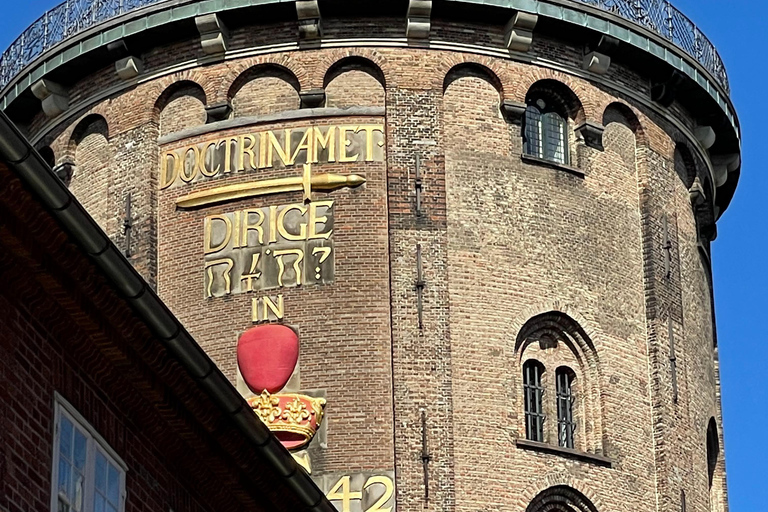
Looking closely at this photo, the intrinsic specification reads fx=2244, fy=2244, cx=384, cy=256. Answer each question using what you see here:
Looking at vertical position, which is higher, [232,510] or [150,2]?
[150,2]

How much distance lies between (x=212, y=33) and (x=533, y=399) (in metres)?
7.64

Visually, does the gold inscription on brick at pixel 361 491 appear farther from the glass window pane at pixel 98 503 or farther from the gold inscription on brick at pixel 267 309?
the glass window pane at pixel 98 503

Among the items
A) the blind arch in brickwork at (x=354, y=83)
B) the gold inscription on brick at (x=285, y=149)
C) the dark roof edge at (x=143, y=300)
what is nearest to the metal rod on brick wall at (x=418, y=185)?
the gold inscription on brick at (x=285, y=149)

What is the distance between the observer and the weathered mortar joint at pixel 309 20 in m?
34.6

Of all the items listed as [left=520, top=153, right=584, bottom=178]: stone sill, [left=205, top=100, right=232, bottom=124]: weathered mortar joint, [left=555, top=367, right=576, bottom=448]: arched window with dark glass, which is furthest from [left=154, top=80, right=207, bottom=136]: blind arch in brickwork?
[left=555, top=367, right=576, bottom=448]: arched window with dark glass

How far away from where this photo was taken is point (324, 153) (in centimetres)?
3403

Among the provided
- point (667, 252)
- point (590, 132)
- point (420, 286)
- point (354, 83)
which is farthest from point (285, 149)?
point (667, 252)

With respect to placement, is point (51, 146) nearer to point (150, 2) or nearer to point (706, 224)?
point (150, 2)

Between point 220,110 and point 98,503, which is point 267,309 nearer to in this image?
point 220,110

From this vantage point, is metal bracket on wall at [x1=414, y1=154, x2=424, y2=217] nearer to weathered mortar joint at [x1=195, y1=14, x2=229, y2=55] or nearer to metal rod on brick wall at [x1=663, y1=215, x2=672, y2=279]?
weathered mortar joint at [x1=195, y1=14, x2=229, y2=55]

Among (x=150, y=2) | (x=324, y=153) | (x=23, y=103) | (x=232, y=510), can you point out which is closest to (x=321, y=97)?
(x=324, y=153)

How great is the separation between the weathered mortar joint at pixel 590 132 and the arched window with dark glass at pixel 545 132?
0.86ft

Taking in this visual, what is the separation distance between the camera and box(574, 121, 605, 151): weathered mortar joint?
3538cm

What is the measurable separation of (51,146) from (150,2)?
3.09 metres
